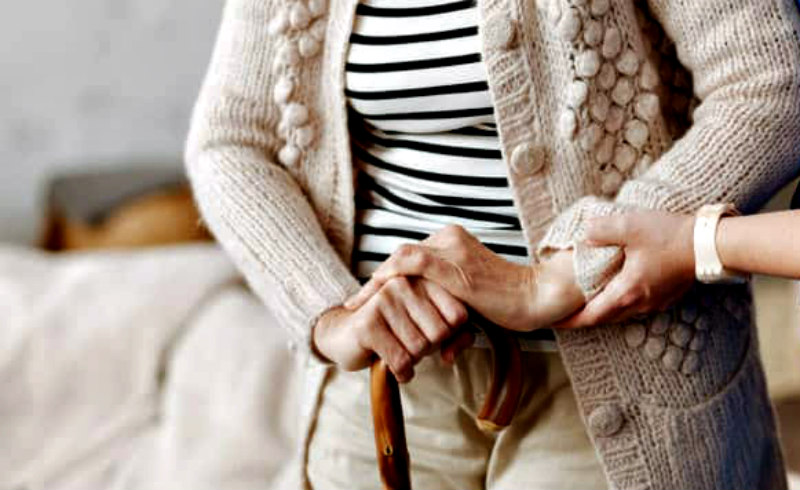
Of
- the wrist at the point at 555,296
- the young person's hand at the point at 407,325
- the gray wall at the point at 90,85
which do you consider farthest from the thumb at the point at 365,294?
the gray wall at the point at 90,85

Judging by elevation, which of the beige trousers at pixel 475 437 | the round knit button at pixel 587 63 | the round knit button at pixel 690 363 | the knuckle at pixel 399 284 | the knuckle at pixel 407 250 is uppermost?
the round knit button at pixel 587 63

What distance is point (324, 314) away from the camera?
103 centimetres

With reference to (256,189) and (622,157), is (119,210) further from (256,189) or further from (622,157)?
(622,157)

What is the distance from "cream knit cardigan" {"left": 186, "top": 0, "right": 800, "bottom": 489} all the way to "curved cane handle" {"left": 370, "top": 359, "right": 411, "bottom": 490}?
0.11 metres

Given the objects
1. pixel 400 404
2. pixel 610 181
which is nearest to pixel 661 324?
pixel 610 181

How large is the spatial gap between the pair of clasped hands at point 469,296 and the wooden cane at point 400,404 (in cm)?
2

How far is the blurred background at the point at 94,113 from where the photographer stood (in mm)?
3170

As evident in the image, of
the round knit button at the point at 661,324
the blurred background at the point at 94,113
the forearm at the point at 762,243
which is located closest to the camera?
the forearm at the point at 762,243

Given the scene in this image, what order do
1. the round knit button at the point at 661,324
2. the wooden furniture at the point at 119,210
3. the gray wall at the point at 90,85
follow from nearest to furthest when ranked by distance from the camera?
the round knit button at the point at 661,324 → the wooden furniture at the point at 119,210 → the gray wall at the point at 90,85

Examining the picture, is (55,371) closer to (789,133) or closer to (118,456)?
(118,456)

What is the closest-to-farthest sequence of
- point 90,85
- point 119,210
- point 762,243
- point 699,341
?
point 762,243 < point 699,341 < point 119,210 < point 90,85

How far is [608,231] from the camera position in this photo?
92cm

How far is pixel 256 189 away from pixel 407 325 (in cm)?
23

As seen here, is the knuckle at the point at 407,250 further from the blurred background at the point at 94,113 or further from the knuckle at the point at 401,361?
the blurred background at the point at 94,113
